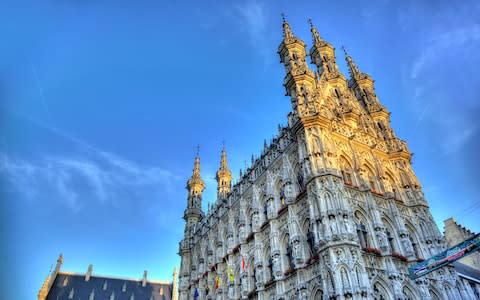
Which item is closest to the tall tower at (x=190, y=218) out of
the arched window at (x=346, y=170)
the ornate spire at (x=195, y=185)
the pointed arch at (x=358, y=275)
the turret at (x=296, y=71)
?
the ornate spire at (x=195, y=185)

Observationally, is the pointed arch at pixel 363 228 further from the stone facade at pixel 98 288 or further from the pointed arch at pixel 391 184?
the stone facade at pixel 98 288

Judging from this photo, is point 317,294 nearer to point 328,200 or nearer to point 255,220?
point 328,200

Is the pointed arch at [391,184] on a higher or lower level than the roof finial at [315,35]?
lower

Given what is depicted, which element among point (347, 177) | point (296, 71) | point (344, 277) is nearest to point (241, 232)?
point (347, 177)

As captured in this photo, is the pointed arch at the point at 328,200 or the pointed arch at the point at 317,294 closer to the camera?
the pointed arch at the point at 317,294

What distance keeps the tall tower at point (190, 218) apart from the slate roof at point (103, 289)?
A: 3273 centimetres

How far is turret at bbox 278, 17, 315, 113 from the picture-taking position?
31.9 meters

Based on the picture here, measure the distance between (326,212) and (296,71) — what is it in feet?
52.5

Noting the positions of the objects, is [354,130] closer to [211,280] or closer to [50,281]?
[211,280]

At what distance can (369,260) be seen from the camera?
23.7 meters

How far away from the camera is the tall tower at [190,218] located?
47.1 m

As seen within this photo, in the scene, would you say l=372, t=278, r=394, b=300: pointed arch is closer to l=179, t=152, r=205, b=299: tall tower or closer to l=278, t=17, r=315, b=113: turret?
l=278, t=17, r=315, b=113: turret

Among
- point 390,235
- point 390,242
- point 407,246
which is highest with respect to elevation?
point 390,235

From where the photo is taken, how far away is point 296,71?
111 feet
